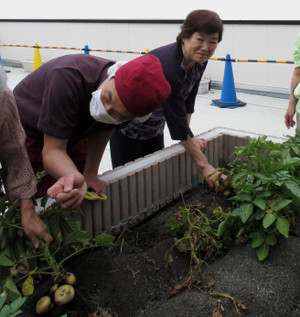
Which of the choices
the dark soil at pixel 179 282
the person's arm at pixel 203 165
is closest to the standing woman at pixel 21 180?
the dark soil at pixel 179 282

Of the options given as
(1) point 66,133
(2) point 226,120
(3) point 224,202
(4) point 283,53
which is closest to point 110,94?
(1) point 66,133

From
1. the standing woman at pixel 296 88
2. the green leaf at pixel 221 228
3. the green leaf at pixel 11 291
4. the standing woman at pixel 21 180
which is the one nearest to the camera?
the green leaf at pixel 11 291

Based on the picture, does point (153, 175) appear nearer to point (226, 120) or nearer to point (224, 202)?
point (224, 202)

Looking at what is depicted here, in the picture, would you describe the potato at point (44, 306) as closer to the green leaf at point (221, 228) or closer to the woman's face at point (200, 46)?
the green leaf at point (221, 228)

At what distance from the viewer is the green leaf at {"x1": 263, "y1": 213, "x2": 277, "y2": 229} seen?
1442 mm

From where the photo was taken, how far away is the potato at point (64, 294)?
3.90ft

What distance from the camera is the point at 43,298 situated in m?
1.21

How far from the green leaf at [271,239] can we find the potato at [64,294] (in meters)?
0.74

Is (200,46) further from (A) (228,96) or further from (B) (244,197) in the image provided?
(A) (228,96)

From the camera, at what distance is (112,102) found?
1.28 m

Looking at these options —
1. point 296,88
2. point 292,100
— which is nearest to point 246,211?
point 296,88

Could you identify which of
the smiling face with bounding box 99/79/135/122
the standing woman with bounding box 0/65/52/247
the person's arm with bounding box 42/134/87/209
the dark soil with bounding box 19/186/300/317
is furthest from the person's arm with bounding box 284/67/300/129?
the standing woman with bounding box 0/65/52/247

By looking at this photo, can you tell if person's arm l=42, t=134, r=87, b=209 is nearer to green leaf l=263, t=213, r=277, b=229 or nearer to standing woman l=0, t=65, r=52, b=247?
standing woman l=0, t=65, r=52, b=247

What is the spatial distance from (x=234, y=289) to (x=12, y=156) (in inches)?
32.8
